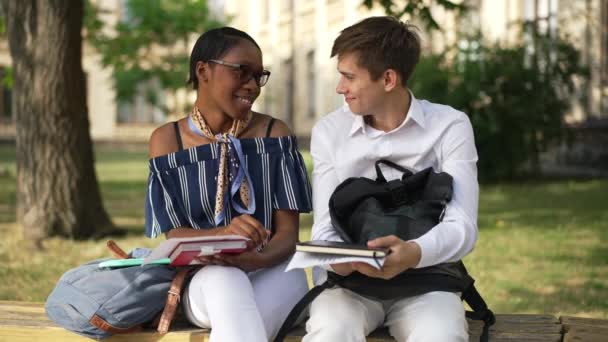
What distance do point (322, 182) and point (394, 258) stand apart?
569mm

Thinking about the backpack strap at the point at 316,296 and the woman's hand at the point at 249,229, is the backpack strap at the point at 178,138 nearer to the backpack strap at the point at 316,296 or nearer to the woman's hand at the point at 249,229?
the woman's hand at the point at 249,229

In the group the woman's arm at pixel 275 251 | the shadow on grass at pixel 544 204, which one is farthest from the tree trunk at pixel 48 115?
the woman's arm at pixel 275 251

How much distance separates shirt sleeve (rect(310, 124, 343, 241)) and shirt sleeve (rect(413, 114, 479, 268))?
379mm

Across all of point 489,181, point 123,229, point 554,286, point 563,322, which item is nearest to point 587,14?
point 489,181

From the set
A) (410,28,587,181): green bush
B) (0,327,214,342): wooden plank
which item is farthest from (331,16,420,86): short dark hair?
(410,28,587,181): green bush

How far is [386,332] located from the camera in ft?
11.2

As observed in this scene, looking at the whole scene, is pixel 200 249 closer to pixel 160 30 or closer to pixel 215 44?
pixel 215 44

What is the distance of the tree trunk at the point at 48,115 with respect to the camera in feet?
30.0

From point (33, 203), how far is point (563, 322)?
660 centimetres

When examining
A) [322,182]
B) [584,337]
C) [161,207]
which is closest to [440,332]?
[584,337]

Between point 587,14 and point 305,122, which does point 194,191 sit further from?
point 305,122

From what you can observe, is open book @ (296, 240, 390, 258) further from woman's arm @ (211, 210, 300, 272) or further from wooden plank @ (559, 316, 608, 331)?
wooden plank @ (559, 316, 608, 331)

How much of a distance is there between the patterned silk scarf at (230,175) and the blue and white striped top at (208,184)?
0.02 meters

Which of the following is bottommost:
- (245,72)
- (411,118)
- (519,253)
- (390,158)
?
(519,253)
